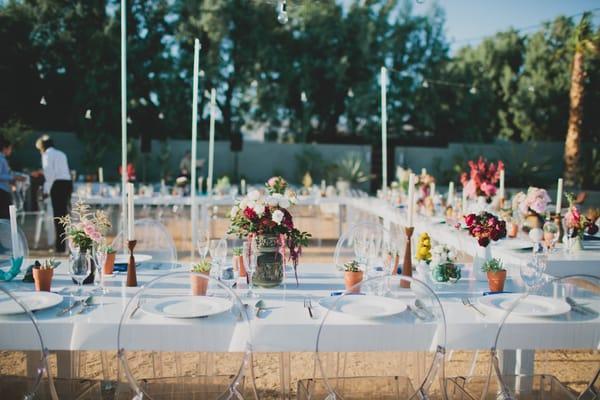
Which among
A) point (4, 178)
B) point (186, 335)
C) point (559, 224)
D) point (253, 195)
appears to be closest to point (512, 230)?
point (559, 224)

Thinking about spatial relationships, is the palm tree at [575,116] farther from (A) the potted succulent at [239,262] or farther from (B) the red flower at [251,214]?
(B) the red flower at [251,214]

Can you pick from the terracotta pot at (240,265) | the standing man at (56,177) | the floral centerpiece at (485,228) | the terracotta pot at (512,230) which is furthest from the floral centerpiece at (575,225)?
the standing man at (56,177)

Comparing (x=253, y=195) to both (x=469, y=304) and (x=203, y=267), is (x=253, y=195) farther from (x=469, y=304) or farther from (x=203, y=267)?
(x=469, y=304)

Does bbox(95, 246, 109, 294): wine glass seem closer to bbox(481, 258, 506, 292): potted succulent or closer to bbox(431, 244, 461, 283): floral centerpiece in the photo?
bbox(431, 244, 461, 283): floral centerpiece

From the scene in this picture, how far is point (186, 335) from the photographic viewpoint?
1.98 meters

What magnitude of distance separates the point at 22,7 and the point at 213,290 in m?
15.4

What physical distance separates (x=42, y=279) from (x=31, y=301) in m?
0.23

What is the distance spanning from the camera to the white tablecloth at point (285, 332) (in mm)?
1977

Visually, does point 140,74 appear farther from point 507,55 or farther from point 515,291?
point 515,291

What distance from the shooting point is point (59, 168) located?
6500 millimetres

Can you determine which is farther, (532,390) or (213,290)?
(213,290)

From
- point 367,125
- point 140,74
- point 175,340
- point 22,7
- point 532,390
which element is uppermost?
point 22,7

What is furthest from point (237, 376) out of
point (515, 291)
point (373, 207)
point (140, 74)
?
point (140, 74)

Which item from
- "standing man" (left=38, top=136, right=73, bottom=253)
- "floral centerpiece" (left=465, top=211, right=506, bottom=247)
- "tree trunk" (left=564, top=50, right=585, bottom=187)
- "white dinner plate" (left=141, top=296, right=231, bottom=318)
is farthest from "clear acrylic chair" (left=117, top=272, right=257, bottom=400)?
"tree trunk" (left=564, top=50, right=585, bottom=187)
